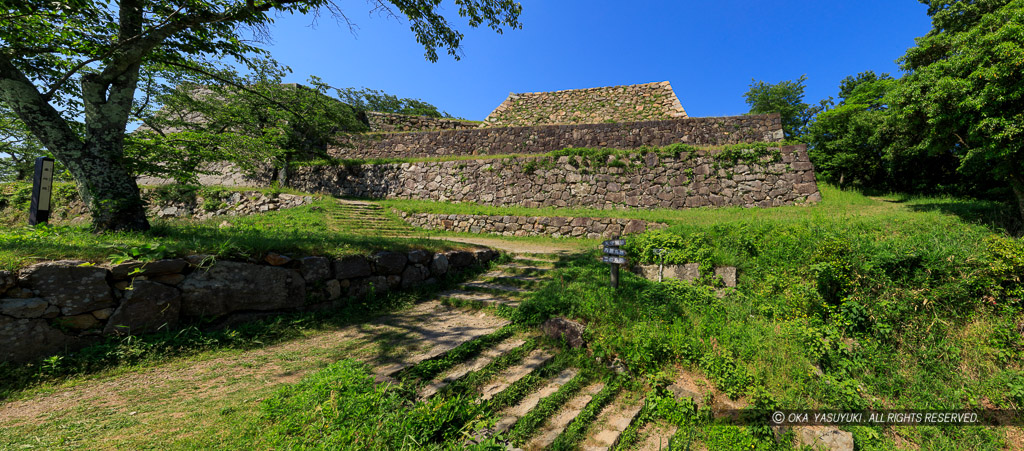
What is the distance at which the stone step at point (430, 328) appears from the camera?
3162mm

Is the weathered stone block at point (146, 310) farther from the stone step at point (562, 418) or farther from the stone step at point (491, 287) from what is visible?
the stone step at point (562, 418)

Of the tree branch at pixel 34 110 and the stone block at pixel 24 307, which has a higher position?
the tree branch at pixel 34 110

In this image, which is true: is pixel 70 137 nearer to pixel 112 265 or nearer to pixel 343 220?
pixel 112 265

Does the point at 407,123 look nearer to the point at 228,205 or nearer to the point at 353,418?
the point at 228,205

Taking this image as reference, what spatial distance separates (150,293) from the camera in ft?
10.8

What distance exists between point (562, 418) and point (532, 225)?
27.0 ft

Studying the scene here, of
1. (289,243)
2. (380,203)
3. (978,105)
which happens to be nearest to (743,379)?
(289,243)

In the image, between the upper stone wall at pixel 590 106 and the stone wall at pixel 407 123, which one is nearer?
the upper stone wall at pixel 590 106

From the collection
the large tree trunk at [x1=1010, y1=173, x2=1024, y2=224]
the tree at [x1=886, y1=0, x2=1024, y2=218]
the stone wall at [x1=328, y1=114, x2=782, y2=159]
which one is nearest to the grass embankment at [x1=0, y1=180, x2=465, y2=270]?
the stone wall at [x1=328, y1=114, x2=782, y2=159]

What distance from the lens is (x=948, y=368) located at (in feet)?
11.6

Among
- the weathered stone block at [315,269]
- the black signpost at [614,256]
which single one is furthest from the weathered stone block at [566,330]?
the weathered stone block at [315,269]

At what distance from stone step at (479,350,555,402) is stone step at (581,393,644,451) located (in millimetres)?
755

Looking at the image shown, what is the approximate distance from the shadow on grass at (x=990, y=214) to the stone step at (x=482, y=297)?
9.38m

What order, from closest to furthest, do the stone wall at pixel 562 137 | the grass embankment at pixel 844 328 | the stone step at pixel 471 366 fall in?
the stone step at pixel 471 366, the grass embankment at pixel 844 328, the stone wall at pixel 562 137
